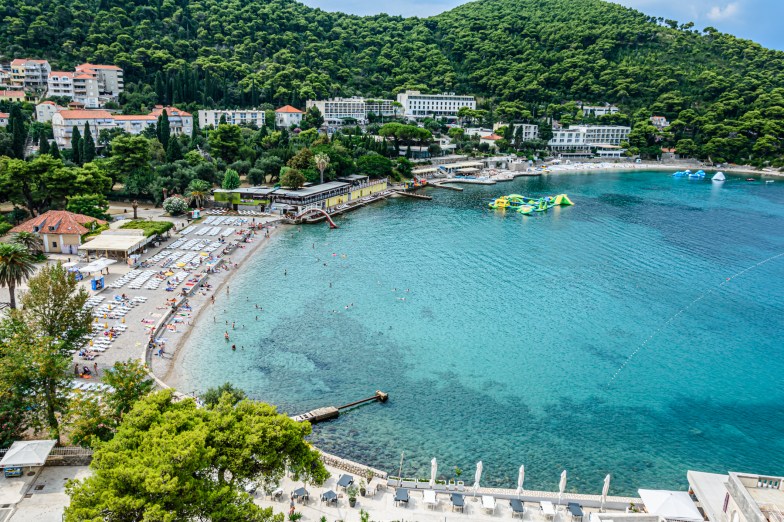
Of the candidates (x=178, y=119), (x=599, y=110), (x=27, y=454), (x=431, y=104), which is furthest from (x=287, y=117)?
(x=27, y=454)

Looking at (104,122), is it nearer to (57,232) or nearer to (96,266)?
(57,232)

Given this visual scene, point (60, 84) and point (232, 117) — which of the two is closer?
point (60, 84)

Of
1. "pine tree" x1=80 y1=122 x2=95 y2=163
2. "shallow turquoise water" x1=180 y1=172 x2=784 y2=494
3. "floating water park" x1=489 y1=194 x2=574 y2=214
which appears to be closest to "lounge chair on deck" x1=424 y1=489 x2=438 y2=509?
"shallow turquoise water" x1=180 y1=172 x2=784 y2=494

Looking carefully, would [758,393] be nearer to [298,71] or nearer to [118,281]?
[118,281]

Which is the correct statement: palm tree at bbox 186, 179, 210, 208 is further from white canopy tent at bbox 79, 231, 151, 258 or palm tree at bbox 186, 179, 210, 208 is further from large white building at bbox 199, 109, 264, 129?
large white building at bbox 199, 109, 264, 129

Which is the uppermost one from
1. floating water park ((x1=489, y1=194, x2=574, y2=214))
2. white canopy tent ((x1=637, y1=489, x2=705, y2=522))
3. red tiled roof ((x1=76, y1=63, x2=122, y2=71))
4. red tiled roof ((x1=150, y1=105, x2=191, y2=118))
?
red tiled roof ((x1=76, y1=63, x2=122, y2=71))

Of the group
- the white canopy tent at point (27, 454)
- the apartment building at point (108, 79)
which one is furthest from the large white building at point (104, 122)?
the white canopy tent at point (27, 454)
